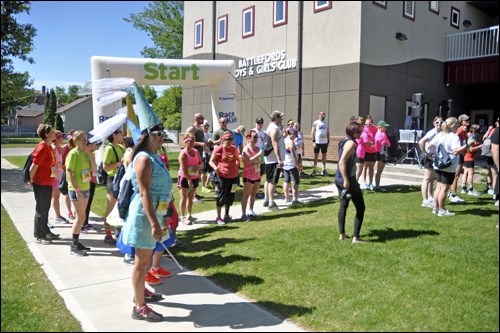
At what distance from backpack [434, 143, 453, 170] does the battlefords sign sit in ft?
27.7

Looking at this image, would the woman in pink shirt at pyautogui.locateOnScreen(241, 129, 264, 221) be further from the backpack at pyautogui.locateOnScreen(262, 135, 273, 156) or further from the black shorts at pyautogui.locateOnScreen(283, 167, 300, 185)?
the black shorts at pyautogui.locateOnScreen(283, 167, 300, 185)

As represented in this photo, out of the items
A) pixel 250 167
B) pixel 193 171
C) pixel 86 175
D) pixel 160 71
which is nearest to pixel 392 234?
pixel 250 167

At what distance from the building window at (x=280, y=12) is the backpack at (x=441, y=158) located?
3.32 m

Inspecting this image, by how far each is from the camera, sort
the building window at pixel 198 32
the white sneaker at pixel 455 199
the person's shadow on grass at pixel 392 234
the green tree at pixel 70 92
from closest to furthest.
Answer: the green tree at pixel 70 92 < the person's shadow on grass at pixel 392 234 < the building window at pixel 198 32 < the white sneaker at pixel 455 199

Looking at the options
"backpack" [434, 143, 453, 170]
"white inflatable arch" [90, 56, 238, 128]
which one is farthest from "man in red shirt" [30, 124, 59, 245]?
"backpack" [434, 143, 453, 170]

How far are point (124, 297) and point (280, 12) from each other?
3400 mm

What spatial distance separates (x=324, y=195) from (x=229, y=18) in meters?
5.26

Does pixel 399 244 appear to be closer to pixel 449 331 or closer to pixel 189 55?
pixel 449 331

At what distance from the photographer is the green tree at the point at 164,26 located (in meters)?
4.81

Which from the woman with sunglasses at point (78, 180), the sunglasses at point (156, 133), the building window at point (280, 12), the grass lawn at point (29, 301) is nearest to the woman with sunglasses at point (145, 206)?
the sunglasses at point (156, 133)

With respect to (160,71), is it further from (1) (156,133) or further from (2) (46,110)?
(1) (156,133)

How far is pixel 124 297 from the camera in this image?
432 centimetres

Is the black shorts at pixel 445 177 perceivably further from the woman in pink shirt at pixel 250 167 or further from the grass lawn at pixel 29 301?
the grass lawn at pixel 29 301

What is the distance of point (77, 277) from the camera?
4918 millimetres
